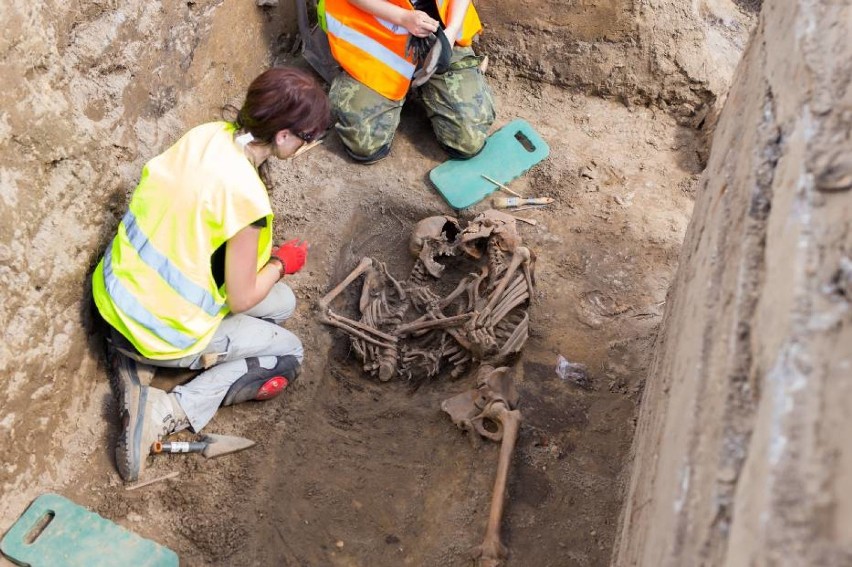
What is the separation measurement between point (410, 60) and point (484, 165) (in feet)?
2.43

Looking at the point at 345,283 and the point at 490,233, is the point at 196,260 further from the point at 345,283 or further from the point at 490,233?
the point at 490,233

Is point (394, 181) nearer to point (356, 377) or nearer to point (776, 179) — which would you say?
point (356, 377)

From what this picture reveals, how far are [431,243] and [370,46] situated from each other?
126 centimetres

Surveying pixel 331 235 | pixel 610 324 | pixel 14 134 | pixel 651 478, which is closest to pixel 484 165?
pixel 331 235

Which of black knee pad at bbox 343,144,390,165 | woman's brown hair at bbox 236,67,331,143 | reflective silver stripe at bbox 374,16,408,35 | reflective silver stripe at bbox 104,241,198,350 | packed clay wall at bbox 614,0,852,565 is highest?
packed clay wall at bbox 614,0,852,565

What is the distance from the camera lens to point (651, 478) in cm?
223

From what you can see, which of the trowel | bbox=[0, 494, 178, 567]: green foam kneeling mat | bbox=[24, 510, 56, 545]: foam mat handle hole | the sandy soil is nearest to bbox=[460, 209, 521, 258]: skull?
the sandy soil

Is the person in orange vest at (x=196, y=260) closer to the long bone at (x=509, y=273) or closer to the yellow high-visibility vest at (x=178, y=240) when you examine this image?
the yellow high-visibility vest at (x=178, y=240)

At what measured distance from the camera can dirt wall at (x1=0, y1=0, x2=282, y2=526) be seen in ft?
10.1

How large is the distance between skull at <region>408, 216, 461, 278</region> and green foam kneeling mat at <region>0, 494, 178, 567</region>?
186 cm

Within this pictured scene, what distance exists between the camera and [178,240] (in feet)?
10.3

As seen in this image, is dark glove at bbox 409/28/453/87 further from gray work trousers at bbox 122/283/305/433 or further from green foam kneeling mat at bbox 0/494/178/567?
green foam kneeling mat at bbox 0/494/178/567

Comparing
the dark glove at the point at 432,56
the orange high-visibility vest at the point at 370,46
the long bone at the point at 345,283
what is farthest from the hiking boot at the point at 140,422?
the dark glove at the point at 432,56

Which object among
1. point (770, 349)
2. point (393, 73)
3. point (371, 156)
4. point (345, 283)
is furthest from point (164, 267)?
point (770, 349)
